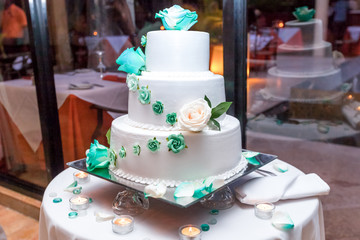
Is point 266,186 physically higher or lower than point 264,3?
lower

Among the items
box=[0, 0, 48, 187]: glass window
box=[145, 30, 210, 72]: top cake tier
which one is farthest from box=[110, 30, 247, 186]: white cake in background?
box=[0, 0, 48, 187]: glass window

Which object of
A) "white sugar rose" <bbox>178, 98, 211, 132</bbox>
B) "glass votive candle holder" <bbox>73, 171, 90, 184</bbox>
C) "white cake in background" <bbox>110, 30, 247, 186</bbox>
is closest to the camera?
"white sugar rose" <bbox>178, 98, 211, 132</bbox>

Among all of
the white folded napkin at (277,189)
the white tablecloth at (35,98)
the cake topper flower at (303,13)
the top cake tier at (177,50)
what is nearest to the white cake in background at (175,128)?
the top cake tier at (177,50)

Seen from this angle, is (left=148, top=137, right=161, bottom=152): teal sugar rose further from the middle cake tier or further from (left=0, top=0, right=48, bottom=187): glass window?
(left=0, top=0, right=48, bottom=187): glass window

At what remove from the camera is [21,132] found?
134 inches

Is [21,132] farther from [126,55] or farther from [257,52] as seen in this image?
[257,52]

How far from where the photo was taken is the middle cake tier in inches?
58.6

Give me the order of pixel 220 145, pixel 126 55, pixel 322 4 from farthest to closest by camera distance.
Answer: pixel 322 4 → pixel 126 55 → pixel 220 145

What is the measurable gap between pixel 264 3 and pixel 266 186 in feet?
7.14

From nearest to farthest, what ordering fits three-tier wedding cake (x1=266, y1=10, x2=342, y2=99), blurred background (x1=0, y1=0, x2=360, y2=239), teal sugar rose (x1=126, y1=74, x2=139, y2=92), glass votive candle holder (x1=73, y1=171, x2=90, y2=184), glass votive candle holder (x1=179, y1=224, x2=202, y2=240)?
glass votive candle holder (x1=179, y1=224, x2=202, y2=240) → teal sugar rose (x1=126, y1=74, x2=139, y2=92) → glass votive candle holder (x1=73, y1=171, x2=90, y2=184) → blurred background (x1=0, y1=0, x2=360, y2=239) → three-tier wedding cake (x1=266, y1=10, x2=342, y2=99)

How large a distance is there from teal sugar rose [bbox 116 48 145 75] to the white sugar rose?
41 centimetres

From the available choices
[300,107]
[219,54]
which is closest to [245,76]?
[219,54]

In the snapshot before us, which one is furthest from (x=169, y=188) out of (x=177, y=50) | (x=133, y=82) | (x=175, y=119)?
(x=177, y=50)

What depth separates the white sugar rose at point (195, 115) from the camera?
1.35m
